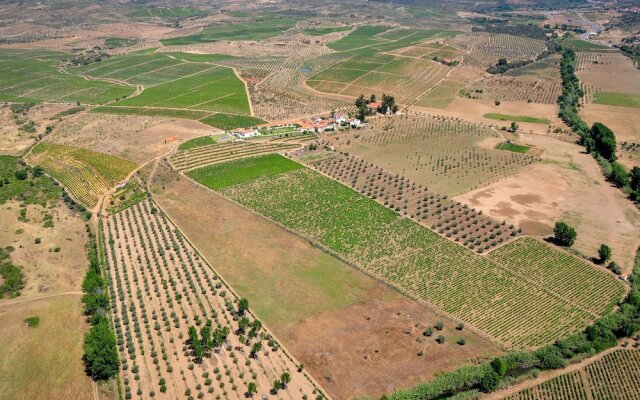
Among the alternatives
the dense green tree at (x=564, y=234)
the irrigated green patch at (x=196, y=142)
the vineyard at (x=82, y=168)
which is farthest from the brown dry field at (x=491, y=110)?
the vineyard at (x=82, y=168)

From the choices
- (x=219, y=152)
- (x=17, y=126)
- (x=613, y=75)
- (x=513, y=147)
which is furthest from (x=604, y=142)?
(x=17, y=126)

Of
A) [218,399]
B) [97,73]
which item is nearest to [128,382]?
[218,399]

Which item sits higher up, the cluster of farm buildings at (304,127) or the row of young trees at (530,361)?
the cluster of farm buildings at (304,127)

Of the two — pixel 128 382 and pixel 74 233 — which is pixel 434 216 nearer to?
pixel 128 382

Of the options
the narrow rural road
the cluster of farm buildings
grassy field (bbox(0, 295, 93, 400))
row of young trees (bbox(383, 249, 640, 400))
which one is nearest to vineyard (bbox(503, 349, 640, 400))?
row of young trees (bbox(383, 249, 640, 400))

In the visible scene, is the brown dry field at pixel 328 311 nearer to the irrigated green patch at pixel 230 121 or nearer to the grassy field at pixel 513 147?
the irrigated green patch at pixel 230 121

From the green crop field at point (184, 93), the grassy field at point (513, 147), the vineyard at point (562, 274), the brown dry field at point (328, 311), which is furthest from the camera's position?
the green crop field at point (184, 93)
